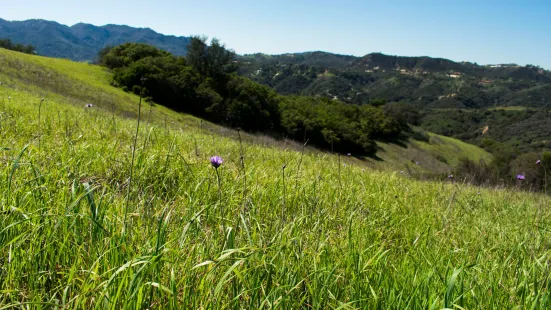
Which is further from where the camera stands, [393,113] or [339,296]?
[393,113]

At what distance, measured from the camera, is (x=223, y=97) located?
1810 inches

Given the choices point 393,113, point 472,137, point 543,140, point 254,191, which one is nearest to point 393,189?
point 254,191

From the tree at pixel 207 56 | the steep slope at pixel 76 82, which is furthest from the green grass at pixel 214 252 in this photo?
the tree at pixel 207 56

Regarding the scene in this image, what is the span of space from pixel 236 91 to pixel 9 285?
46478 millimetres

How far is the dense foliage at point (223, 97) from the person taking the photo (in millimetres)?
38500

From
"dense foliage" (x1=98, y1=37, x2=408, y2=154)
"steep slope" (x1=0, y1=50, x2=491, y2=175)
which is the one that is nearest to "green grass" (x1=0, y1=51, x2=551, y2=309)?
"steep slope" (x1=0, y1=50, x2=491, y2=175)

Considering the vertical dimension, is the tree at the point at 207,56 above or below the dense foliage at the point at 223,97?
above

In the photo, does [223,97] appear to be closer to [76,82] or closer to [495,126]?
[76,82]

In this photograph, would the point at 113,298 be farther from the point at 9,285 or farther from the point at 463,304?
the point at 463,304

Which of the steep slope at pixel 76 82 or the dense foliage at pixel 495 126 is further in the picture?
the dense foliage at pixel 495 126

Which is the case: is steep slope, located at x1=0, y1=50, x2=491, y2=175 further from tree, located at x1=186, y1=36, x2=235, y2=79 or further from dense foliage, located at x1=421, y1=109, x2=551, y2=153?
dense foliage, located at x1=421, y1=109, x2=551, y2=153

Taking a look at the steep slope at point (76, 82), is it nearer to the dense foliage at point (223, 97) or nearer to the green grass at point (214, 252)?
the dense foliage at point (223, 97)

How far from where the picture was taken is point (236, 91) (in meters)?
46.8

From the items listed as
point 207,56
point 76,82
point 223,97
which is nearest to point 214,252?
point 76,82
